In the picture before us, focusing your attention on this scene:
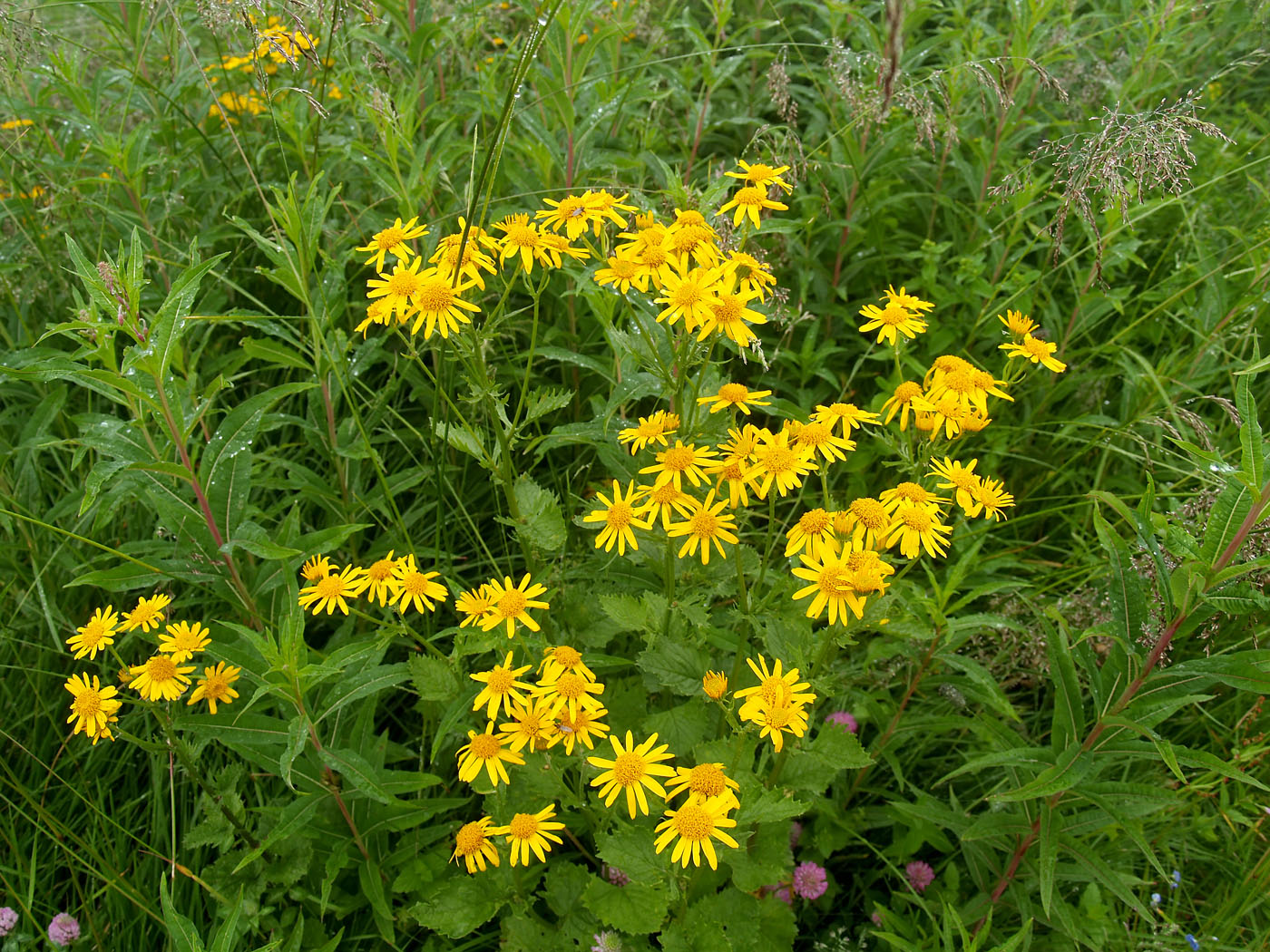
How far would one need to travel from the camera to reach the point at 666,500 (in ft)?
5.51

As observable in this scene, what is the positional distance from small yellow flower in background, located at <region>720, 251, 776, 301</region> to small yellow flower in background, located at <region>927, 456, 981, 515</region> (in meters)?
0.49

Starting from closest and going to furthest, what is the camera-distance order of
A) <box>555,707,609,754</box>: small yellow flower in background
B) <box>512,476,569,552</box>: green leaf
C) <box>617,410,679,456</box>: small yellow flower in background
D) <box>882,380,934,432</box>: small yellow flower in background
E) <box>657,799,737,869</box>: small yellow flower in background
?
1. <box>657,799,737,869</box>: small yellow flower in background
2. <box>555,707,609,754</box>: small yellow flower in background
3. <box>882,380,934,432</box>: small yellow flower in background
4. <box>617,410,679,456</box>: small yellow flower in background
5. <box>512,476,569,552</box>: green leaf

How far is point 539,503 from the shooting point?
6.53 feet

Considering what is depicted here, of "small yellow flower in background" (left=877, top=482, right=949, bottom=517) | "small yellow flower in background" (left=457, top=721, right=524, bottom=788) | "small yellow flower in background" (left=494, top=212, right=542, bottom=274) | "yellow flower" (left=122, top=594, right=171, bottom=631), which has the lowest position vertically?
"small yellow flower in background" (left=457, top=721, right=524, bottom=788)

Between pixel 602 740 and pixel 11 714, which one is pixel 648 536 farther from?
pixel 11 714

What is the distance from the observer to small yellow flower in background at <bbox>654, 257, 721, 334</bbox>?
1.64 m

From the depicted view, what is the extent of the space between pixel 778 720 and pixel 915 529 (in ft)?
1.36

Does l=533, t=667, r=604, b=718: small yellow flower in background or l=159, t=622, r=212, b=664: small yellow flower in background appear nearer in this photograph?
l=533, t=667, r=604, b=718: small yellow flower in background

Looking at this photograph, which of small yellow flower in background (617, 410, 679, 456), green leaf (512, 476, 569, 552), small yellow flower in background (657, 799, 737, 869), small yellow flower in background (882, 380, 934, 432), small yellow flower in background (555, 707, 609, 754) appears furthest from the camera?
green leaf (512, 476, 569, 552)

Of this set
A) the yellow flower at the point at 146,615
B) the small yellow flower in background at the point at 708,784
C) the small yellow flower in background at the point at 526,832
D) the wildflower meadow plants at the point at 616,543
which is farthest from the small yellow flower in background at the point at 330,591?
the small yellow flower in background at the point at 708,784

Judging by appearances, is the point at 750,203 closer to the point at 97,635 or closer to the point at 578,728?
the point at 578,728

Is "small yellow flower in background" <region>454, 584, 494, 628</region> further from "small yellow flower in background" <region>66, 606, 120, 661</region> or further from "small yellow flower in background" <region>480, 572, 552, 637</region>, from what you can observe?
"small yellow flower in background" <region>66, 606, 120, 661</region>

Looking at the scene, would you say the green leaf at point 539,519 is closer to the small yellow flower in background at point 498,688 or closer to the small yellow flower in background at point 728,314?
the small yellow flower in background at point 498,688

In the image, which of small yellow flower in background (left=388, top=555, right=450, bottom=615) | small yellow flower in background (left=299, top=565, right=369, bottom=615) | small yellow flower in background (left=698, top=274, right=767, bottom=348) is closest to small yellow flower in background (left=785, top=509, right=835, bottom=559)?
small yellow flower in background (left=698, top=274, right=767, bottom=348)
